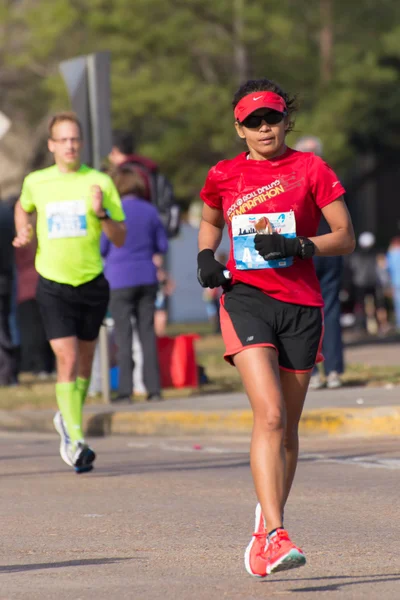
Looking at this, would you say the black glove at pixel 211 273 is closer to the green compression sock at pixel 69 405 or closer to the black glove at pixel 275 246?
the black glove at pixel 275 246

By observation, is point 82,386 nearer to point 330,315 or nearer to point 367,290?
point 330,315

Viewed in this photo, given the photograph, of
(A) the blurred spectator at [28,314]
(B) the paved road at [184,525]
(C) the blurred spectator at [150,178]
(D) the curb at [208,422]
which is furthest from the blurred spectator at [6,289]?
(B) the paved road at [184,525]

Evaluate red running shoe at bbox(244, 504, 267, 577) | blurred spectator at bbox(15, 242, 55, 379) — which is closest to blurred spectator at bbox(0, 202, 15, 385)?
blurred spectator at bbox(15, 242, 55, 379)

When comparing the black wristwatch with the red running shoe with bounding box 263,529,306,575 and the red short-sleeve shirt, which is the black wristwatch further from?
the red running shoe with bounding box 263,529,306,575

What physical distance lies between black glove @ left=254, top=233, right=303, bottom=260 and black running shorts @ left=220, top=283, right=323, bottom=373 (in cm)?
23

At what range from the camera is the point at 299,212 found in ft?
18.2

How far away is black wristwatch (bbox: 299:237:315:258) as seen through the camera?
17.7ft

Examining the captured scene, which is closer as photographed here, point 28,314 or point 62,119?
point 62,119

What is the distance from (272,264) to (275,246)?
14cm

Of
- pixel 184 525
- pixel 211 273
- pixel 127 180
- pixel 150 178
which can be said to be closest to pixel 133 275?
pixel 127 180

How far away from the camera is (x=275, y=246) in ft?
17.5

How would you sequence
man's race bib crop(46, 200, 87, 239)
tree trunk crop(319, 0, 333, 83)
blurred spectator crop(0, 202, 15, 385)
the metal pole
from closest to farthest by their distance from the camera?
man's race bib crop(46, 200, 87, 239)
the metal pole
blurred spectator crop(0, 202, 15, 385)
tree trunk crop(319, 0, 333, 83)

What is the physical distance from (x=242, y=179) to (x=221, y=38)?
90.3 ft

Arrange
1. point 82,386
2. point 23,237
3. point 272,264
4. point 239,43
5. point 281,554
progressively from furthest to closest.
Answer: point 239,43
point 82,386
point 23,237
point 272,264
point 281,554
